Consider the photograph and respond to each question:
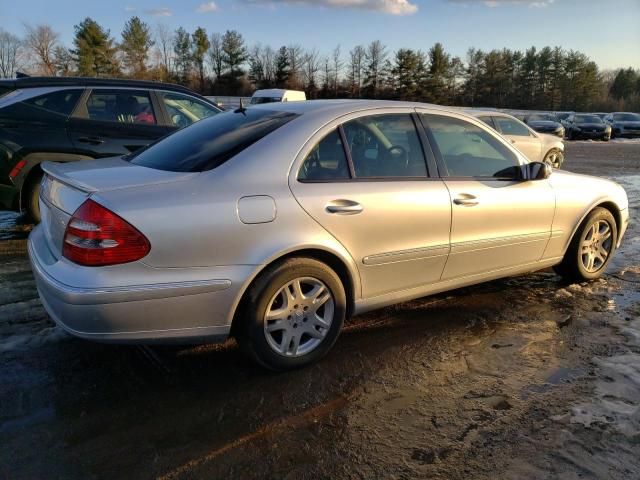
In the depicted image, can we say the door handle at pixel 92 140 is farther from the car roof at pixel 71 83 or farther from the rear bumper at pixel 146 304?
the rear bumper at pixel 146 304

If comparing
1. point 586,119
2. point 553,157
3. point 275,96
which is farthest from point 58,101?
point 586,119

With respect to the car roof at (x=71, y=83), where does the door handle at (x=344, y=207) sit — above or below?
below

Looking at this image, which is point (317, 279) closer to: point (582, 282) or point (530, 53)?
point (582, 282)

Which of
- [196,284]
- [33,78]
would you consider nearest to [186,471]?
[196,284]

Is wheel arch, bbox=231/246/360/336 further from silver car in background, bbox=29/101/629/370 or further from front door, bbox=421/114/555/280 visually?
front door, bbox=421/114/555/280

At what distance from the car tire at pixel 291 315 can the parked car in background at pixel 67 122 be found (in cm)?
411

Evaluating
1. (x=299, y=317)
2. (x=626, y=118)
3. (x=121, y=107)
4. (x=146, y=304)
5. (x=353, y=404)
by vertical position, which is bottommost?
(x=353, y=404)

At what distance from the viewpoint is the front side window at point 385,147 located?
11.5ft

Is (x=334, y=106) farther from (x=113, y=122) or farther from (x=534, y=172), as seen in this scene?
(x=113, y=122)

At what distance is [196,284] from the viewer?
9.20 feet

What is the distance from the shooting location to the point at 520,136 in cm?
1248

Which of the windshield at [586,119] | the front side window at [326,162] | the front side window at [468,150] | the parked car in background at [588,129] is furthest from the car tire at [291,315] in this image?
the windshield at [586,119]

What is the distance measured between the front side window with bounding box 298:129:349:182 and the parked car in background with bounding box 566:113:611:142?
32.5m

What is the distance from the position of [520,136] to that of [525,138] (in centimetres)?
Result: 17
